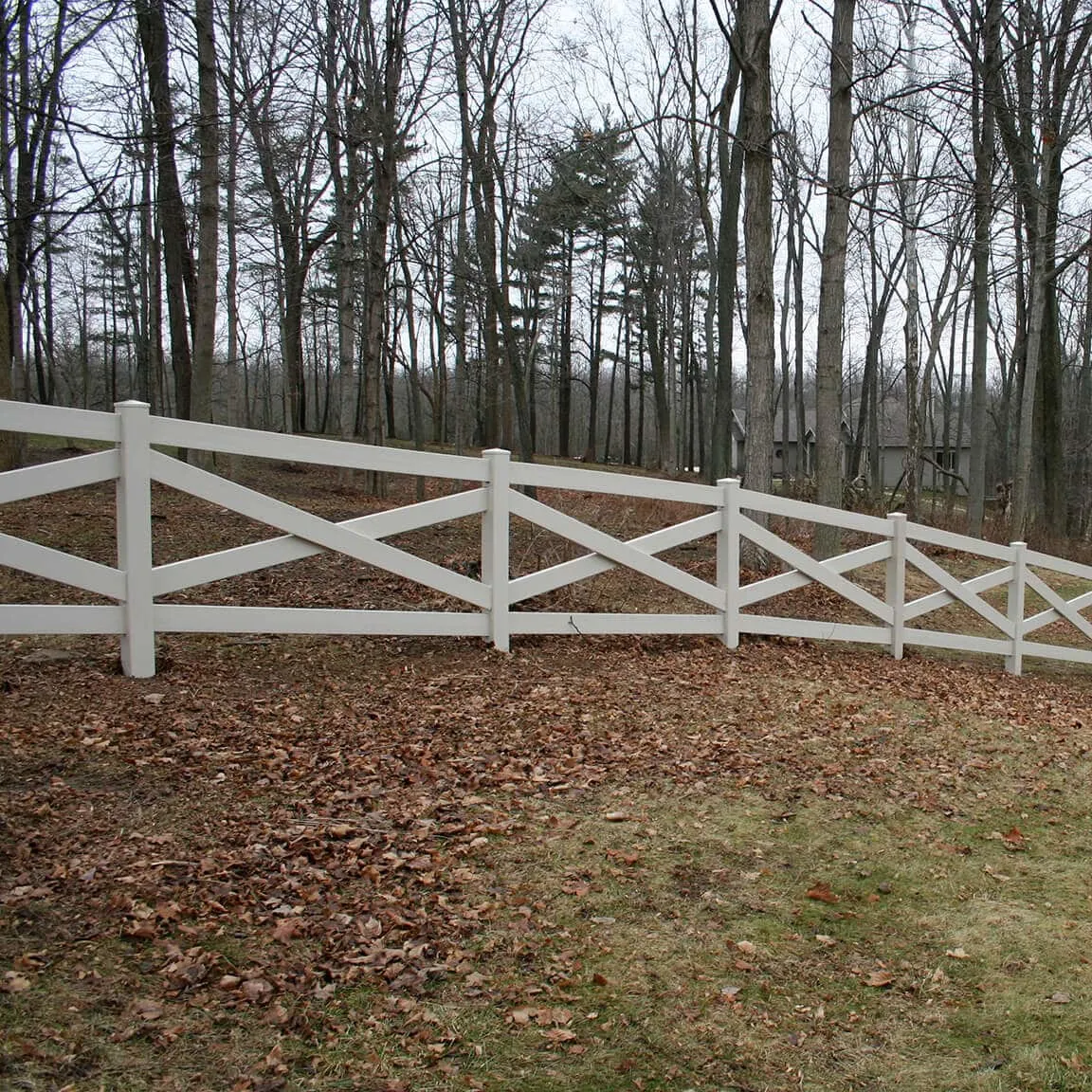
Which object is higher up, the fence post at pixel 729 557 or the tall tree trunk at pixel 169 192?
the tall tree trunk at pixel 169 192

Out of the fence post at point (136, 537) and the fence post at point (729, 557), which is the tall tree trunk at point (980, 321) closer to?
the fence post at point (729, 557)

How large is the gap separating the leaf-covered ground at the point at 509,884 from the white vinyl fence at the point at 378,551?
0.37 m

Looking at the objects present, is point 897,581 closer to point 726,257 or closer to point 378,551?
point 378,551

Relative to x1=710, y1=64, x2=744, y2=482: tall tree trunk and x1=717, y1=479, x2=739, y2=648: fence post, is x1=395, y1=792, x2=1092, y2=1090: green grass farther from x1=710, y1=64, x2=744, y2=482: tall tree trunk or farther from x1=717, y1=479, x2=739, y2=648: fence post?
x1=710, y1=64, x2=744, y2=482: tall tree trunk

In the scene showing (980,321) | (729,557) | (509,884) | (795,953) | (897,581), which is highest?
(980,321)

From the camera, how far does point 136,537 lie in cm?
506

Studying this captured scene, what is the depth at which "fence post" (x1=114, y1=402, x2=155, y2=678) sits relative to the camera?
498 centimetres

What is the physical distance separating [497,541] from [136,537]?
2.20 metres

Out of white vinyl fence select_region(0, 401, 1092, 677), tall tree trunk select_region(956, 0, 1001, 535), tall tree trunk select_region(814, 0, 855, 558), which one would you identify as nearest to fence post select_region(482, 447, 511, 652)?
white vinyl fence select_region(0, 401, 1092, 677)

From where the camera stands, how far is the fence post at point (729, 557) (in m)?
7.36

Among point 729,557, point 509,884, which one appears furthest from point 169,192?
point 509,884

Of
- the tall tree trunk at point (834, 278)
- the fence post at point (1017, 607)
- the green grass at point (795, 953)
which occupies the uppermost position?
the tall tree trunk at point (834, 278)

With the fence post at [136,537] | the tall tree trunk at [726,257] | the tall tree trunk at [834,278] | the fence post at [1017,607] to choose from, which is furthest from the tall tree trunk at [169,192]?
the tall tree trunk at [726,257]

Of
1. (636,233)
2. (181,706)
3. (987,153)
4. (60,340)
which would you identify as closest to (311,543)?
(181,706)
